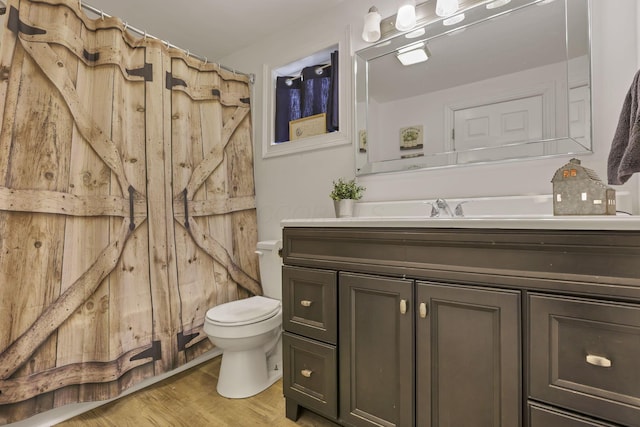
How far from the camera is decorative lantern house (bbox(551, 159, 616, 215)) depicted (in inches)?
39.6

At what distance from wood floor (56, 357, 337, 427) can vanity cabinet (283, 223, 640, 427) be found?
0.60ft

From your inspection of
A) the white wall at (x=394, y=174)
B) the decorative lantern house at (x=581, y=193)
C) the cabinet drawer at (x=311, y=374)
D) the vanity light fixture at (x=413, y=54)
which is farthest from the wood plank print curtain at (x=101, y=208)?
the decorative lantern house at (x=581, y=193)

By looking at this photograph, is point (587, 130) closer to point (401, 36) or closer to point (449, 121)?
point (449, 121)

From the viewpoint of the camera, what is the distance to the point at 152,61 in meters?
1.75

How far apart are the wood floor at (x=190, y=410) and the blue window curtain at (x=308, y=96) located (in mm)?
1595

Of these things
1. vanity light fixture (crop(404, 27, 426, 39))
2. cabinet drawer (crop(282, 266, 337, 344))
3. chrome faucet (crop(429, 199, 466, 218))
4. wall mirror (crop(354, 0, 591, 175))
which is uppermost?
vanity light fixture (crop(404, 27, 426, 39))

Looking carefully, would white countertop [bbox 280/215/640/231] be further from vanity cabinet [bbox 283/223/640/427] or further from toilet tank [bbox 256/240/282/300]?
toilet tank [bbox 256/240/282/300]

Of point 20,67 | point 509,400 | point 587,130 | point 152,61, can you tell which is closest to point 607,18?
point 587,130

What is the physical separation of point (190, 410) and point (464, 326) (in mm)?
1368

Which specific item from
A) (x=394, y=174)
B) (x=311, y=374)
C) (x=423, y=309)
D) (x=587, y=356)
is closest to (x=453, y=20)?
(x=394, y=174)

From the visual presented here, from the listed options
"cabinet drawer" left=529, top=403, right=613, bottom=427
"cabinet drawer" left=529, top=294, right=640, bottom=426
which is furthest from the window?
"cabinet drawer" left=529, top=403, right=613, bottom=427

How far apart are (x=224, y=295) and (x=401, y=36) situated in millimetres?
1897

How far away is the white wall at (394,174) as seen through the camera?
1219 mm

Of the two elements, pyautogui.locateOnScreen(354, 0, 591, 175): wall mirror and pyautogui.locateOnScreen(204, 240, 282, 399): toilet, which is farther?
pyautogui.locateOnScreen(204, 240, 282, 399): toilet
